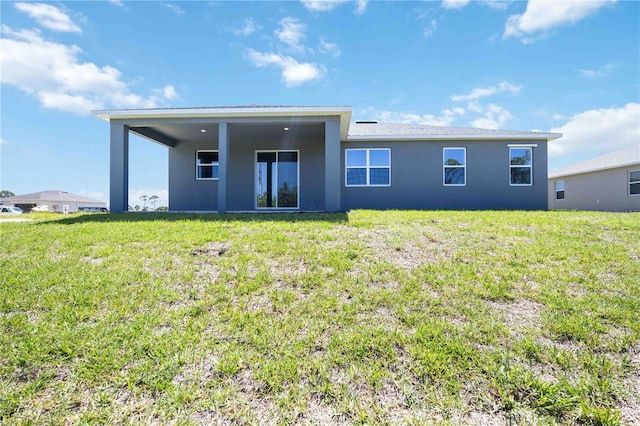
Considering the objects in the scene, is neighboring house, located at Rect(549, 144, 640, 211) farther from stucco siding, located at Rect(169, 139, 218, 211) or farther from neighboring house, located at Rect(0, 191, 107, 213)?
neighboring house, located at Rect(0, 191, 107, 213)

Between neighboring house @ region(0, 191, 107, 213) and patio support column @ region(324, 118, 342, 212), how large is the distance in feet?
166

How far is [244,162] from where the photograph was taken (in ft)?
42.3

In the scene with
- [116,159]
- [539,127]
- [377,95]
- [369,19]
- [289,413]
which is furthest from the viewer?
[377,95]

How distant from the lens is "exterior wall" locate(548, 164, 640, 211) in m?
15.7

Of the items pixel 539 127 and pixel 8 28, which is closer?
pixel 8 28

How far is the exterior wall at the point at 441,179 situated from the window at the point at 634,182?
738 centimetres

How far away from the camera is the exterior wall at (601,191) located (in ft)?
51.5

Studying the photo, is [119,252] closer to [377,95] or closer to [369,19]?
[369,19]

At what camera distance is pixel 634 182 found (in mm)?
15414

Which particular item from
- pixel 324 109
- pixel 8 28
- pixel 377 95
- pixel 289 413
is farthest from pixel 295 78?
pixel 289 413

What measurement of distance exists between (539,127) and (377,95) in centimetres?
681

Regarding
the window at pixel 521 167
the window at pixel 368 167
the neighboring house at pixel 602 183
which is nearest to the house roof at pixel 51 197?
the window at pixel 368 167

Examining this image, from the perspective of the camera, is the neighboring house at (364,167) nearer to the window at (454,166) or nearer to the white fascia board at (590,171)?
the window at (454,166)

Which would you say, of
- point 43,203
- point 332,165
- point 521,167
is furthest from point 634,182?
point 43,203
